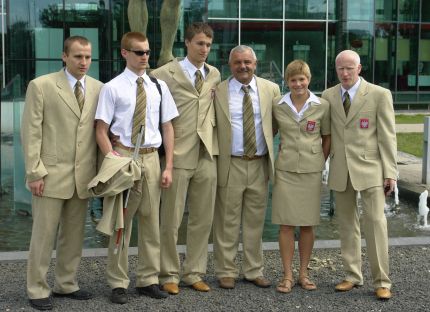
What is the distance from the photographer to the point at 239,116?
Answer: 5.21 m

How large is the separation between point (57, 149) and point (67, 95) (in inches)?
14.3

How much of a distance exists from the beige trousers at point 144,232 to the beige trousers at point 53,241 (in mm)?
265

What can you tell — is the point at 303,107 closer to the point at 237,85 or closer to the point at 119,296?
the point at 237,85

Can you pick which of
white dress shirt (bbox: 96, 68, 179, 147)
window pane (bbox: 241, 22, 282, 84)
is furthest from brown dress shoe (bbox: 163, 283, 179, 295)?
window pane (bbox: 241, 22, 282, 84)

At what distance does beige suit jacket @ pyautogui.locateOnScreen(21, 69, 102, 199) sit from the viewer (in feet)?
15.2

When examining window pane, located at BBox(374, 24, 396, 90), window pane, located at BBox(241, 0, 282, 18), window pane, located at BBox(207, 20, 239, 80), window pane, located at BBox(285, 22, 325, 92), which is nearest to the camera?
window pane, located at BBox(207, 20, 239, 80)

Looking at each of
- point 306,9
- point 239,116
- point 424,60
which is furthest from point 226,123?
point 424,60

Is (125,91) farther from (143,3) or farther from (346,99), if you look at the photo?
(143,3)

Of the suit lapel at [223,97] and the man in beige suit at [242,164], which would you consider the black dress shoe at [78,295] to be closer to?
the man in beige suit at [242,164]

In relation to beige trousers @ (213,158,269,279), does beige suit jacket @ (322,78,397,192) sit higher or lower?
higher

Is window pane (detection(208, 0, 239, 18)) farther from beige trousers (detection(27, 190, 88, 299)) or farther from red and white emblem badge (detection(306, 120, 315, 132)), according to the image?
beige trousers (detection(27, 190, 88, 299))

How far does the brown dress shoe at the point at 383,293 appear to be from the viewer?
5035 mm

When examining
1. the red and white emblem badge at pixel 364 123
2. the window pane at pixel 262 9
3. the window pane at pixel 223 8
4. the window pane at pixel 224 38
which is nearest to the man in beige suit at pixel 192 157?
the red and white emblem badge at pixel 364 123

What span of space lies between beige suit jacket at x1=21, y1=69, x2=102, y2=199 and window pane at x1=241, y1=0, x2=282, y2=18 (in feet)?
72.6
